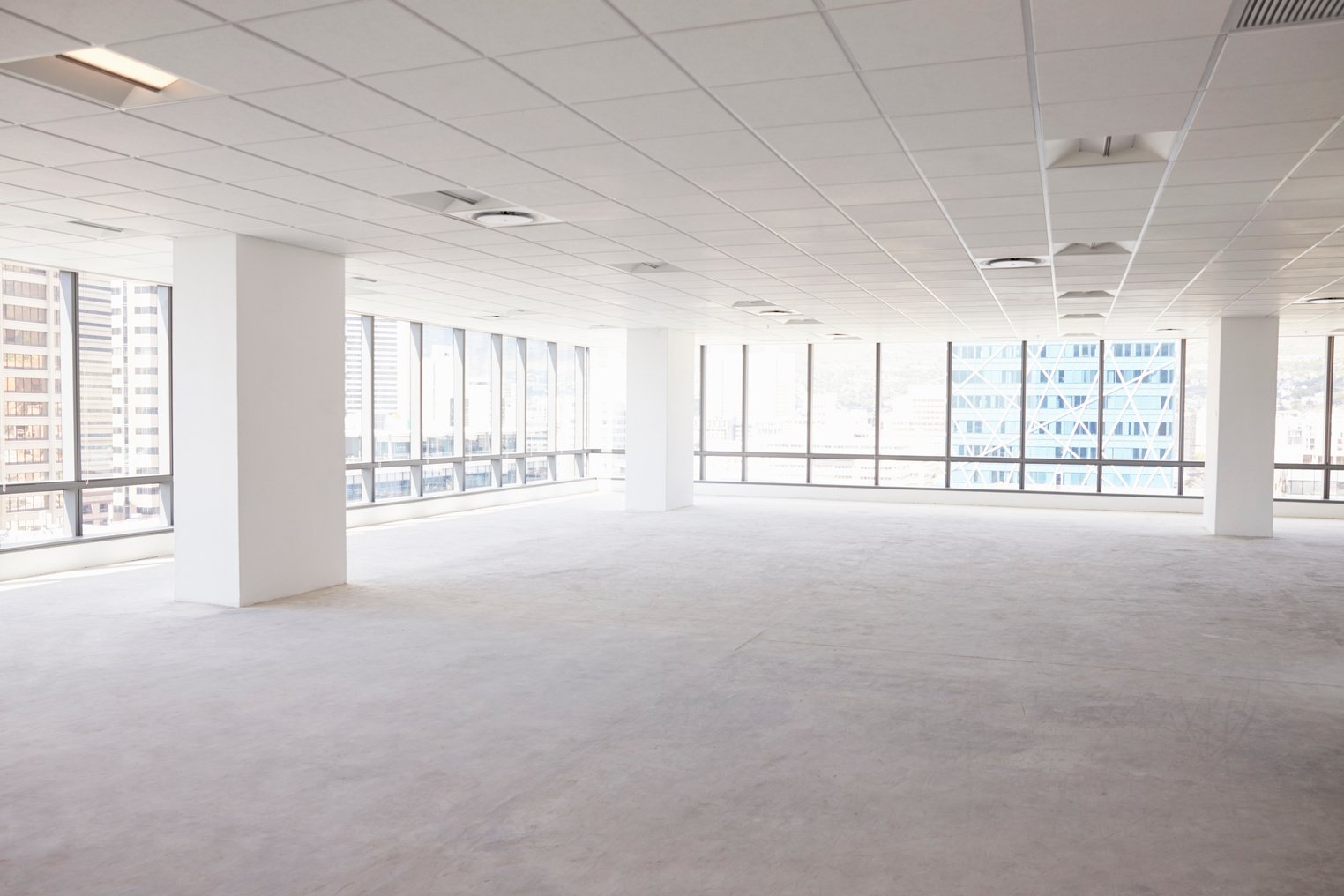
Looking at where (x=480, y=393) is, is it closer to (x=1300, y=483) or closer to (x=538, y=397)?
(x=538, y=397)

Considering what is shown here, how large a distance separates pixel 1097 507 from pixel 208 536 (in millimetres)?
15221

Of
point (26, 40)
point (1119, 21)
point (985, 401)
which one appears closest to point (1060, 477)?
point (985, 401)

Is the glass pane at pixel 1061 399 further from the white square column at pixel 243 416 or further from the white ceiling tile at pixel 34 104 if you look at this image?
the white ceiling tile at pixel 34 104

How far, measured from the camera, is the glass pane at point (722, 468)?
70.0 ft

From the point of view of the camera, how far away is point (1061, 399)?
19.6 m

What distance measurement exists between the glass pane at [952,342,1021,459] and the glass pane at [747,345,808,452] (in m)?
3.24

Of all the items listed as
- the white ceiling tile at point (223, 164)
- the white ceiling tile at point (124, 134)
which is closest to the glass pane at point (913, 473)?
the white ceiling tile at point (223, 164)

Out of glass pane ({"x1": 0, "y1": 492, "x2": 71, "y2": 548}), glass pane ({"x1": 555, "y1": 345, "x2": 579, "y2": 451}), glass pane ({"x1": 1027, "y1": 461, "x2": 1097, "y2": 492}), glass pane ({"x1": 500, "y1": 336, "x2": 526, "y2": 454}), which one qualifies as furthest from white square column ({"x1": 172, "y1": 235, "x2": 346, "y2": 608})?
glass pane ({"x1": 1027, "y1": 461, "x2": 1097, "y2": 492})

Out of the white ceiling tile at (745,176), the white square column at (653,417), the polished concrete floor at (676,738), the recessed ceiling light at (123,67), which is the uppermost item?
the recessed ceiling light at (123,67)

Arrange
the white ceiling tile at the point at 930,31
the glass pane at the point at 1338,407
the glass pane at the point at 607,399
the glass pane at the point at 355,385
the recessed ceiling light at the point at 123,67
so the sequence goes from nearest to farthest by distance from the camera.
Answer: the white ceiling tile at the point at 930,31
the recessed ceiling light at the point at 123,67
the glass pane at the point at 355,385
the glass pane at the point at 1338,407
the glass pane at the point at 607,399

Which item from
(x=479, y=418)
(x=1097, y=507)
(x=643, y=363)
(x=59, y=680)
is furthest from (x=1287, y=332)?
(x=59, y=680)

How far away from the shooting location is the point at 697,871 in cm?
352

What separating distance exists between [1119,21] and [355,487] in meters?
13.7

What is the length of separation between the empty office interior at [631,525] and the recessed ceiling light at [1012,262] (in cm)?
6
